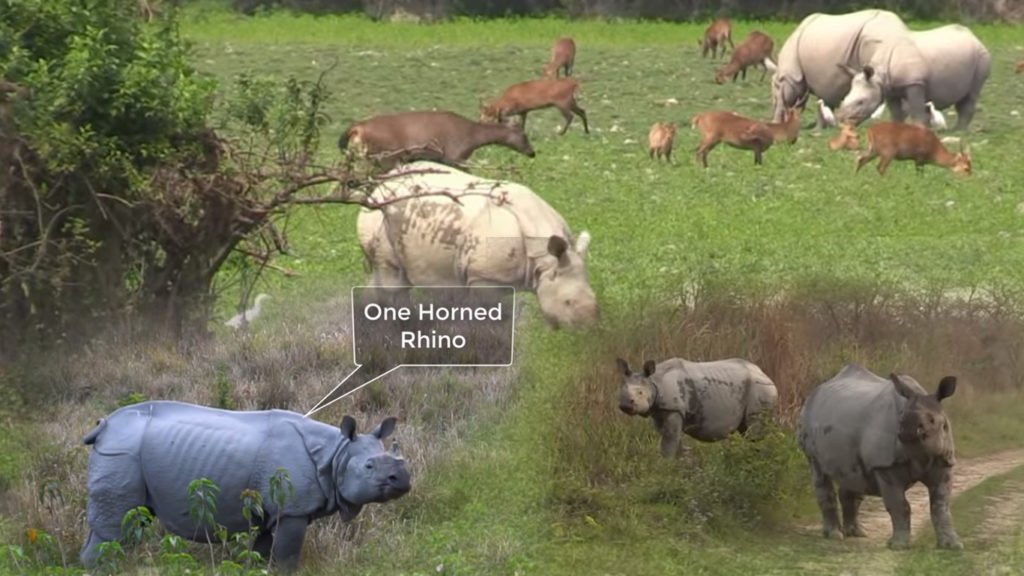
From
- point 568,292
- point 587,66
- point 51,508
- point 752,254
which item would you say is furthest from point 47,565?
point 587,66

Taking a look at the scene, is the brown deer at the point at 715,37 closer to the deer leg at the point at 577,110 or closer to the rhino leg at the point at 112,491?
the deer leg at the point at 577,110

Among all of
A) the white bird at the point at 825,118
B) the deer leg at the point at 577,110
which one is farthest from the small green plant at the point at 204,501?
the white bird at the point at 825,118

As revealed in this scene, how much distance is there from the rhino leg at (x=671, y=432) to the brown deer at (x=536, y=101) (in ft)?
47.9

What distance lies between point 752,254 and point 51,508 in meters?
8.30

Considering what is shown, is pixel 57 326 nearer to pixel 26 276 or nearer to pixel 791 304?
pixel 26 276

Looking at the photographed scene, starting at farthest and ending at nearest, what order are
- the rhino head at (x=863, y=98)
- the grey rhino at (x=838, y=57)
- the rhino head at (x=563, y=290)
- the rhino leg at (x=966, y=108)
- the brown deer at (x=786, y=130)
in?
the grey rhino at (x=838, y=57)
the rhino leg at (x=966, y=108)
the rhino head at (x=863, y=98)
the brown deer at (x=786, y=130)
the rhino head at (x=563, y=290)

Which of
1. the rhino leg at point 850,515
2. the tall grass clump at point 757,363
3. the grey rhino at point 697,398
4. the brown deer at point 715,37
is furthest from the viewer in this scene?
the brown deer at point 715,37

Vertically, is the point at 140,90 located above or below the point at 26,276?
above

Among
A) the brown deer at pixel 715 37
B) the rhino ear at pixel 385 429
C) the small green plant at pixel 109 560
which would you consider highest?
the rhino ear at pixel 385 429

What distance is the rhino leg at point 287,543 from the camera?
8.76 metres

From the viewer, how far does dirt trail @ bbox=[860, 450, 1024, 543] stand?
9.73 metres

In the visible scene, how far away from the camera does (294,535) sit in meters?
8.78

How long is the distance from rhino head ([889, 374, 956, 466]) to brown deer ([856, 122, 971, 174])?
524 inches

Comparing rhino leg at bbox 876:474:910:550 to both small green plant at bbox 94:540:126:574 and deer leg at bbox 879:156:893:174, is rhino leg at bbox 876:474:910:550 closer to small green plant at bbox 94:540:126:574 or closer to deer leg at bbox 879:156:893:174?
small green plant at bbox 94:540:126:574
